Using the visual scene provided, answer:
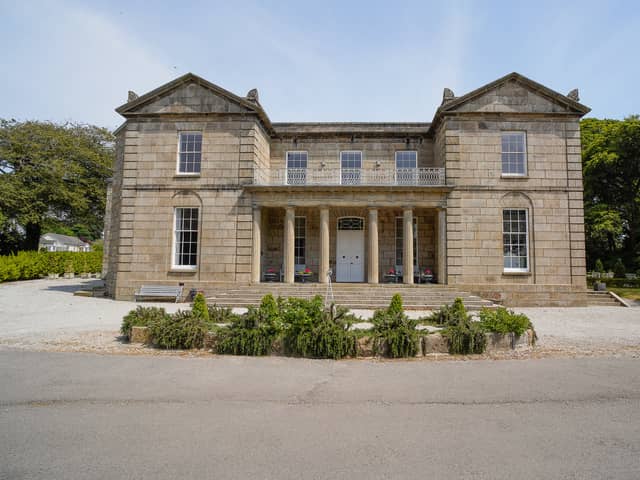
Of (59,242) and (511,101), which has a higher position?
(511,101)

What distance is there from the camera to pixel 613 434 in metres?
3.90

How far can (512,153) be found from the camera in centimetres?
1642

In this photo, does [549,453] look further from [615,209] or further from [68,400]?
[615,209]

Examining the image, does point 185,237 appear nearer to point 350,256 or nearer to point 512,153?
point 350,256

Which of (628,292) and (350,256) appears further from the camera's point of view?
(628,292)

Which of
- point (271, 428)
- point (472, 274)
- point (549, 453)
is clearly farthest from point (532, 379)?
point (472, 274)

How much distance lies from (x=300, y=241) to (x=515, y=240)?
9.91 meters

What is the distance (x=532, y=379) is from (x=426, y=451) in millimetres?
3244

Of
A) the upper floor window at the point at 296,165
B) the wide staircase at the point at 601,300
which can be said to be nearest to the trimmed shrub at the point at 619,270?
the wide staircase at the point at 601,300

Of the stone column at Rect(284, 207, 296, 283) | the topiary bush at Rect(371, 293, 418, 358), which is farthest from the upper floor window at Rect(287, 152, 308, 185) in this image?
the topiary bush at Rect(371, 293, 418, 358)

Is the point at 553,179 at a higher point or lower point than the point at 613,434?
higher

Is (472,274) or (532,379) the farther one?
(472,274)

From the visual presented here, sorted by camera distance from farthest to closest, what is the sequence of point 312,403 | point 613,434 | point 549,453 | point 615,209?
point 615,209, point 312,403, point 613,434, point 549,453

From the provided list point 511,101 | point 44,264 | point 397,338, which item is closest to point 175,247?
point 397,338
